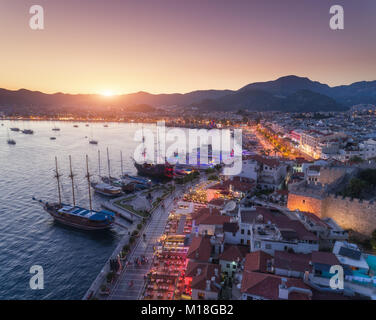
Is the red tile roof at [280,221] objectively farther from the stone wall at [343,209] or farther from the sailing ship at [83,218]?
the sailing ship at [83,218]

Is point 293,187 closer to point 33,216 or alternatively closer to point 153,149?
point 33,216

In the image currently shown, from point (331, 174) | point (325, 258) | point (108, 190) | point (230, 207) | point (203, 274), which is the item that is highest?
point (331, 174)

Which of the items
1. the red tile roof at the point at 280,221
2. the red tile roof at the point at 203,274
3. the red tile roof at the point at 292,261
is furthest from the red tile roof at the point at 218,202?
the red tile roof at the point at 292,261

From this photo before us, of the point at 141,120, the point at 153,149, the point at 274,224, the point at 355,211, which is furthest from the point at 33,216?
the point at 141,120

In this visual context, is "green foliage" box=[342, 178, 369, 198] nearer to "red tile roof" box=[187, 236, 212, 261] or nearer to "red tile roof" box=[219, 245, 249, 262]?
"red tile roof" box=[219, 245, 249, 262]

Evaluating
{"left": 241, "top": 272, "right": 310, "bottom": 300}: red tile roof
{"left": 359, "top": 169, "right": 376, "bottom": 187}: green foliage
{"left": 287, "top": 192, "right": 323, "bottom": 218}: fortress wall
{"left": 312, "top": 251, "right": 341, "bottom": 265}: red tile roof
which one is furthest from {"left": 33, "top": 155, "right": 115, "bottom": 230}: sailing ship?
{"left": 359, "top": 169, "right": 376, "bottom": 187}: green foliage

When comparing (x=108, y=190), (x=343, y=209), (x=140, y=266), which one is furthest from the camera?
(x=108, y=190)

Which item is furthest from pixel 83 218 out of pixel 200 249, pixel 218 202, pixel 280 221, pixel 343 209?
pixel 343 209

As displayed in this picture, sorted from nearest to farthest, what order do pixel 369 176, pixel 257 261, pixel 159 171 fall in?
pixel 257 261 → pixel 369 176 → pixel 159 171

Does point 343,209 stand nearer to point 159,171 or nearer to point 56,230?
point 56,230
